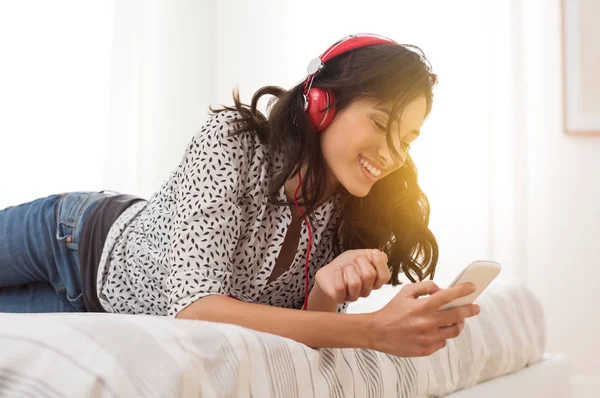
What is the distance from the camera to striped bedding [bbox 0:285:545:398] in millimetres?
637

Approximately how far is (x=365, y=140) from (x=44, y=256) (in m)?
0.83

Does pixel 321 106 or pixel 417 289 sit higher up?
pixel 321 106

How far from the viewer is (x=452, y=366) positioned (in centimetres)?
133

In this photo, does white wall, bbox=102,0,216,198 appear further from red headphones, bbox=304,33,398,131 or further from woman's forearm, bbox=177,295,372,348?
woman's forearm, bbox=177,295,372,348

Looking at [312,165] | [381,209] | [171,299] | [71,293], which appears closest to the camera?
[171,299]

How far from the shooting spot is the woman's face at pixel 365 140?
118 centimetres

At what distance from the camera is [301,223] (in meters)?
1.33

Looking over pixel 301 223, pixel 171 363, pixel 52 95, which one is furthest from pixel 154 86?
pixel 171 363

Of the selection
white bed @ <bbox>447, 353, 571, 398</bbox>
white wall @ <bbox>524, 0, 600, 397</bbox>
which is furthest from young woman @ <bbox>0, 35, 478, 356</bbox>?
white wall @ <bbox>524, 0, 600, 397</bbox>

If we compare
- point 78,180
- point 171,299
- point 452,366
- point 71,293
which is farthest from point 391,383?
point 78,180

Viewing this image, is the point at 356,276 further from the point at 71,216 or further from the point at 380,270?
the point at 71,216

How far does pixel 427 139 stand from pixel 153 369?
2.54m

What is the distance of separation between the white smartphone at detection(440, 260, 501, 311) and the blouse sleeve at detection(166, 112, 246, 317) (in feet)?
1.15

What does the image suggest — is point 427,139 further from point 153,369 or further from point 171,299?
point 153,369
